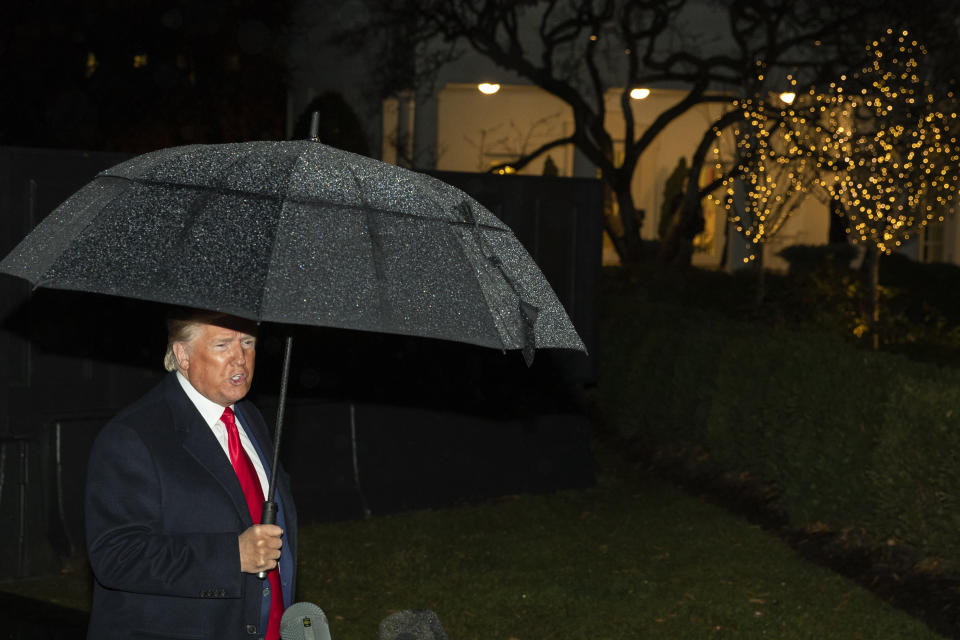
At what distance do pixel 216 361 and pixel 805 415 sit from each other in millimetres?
6243

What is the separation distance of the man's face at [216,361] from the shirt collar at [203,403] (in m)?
0.02

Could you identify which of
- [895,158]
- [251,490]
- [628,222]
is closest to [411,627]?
[251,490]

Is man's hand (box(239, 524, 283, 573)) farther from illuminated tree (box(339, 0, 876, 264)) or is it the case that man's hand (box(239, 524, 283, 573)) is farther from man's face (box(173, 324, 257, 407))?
illuminated tree (box(339, 0, 876, 264))

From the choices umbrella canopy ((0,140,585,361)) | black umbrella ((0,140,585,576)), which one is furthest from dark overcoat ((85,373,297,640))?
umbrella canopy ((0,140,585,361))

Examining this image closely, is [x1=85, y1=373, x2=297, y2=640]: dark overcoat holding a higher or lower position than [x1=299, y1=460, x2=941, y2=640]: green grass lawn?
higher

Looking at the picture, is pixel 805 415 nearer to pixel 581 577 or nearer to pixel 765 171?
pixel 581 577

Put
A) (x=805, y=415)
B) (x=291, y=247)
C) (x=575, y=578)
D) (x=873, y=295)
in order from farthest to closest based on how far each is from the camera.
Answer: (x=873, y=295) → (x=805, y=415) → (x=575, y=578) → (x=291, y=247)

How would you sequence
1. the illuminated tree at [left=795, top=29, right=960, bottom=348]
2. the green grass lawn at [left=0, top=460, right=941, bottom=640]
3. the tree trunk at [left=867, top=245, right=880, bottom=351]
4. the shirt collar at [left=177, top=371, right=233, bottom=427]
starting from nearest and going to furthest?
the shirt collar at [left=177, top=371, right=233, bottom=427]
the green grass lawn at [left=0, top=460, right=941, bottom=640]
the illuminated tree at [left=795, top=29, right=960, bottom=348]
the tree trunk at [left=867, top=245, right=880, bottom=351]

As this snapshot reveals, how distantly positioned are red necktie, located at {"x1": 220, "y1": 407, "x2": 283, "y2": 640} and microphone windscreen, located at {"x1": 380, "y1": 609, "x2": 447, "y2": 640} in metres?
0.31

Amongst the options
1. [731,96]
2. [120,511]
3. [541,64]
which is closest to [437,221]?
[120,511]

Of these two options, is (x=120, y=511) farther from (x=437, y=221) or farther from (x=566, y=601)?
(x=566, y=601)

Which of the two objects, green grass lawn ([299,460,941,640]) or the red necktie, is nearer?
the red necktie

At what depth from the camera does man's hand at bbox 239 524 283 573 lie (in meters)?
3.45

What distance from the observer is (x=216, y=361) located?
366 centimetres
